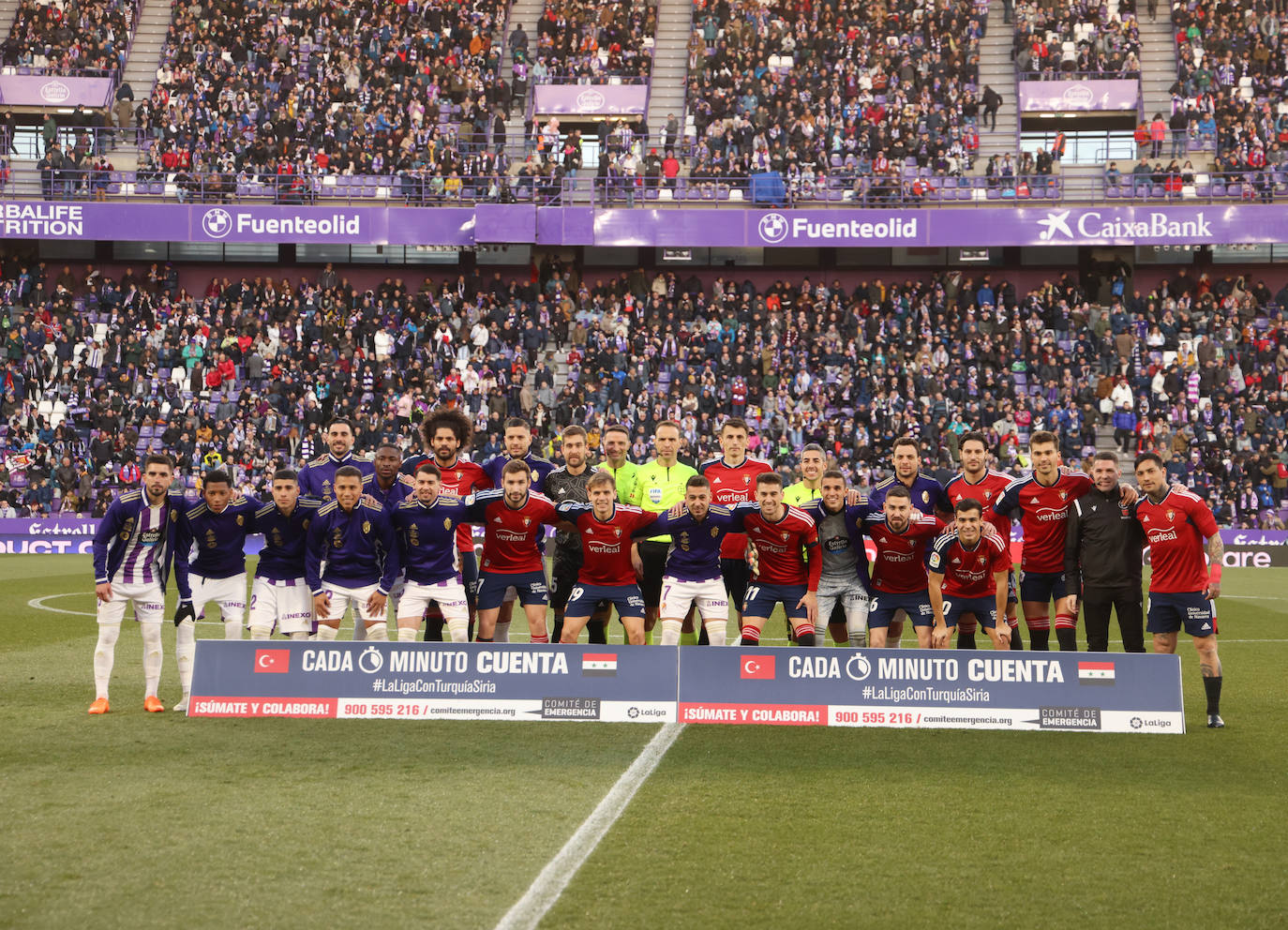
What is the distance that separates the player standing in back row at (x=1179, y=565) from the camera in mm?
10086

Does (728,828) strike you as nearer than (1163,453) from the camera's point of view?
Yes

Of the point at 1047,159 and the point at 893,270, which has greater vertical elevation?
the point at 1047,159

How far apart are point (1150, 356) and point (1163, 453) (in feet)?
11.3

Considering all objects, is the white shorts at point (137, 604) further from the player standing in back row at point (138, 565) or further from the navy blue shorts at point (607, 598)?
the navy blue shorts at point (607, 598)

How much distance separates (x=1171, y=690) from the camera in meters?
8.88

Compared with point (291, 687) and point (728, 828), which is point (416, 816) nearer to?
point (728, 828)

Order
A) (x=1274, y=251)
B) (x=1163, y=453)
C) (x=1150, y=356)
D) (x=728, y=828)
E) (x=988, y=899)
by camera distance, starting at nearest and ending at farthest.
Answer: (x=988, y=899) → (x=728, y=828) → (x=1163, y=453) → (x=1150, y=356) → (x=1274, y=251)

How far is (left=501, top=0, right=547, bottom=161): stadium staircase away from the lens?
122 feet

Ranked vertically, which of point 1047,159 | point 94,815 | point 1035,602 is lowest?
point 94,815

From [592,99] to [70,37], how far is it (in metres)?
15.7

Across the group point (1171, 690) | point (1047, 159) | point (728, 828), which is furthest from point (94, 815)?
point (1047, 159)

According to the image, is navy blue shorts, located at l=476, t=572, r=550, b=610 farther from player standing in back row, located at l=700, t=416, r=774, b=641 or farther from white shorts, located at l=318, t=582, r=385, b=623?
player standing in back row, located at l=700, t=416, r=774, b=641

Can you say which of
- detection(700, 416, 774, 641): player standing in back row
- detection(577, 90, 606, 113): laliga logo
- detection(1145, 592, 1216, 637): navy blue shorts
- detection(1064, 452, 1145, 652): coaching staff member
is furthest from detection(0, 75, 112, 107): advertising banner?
detection(1145, 592, 1216, 637): navy blue shorts

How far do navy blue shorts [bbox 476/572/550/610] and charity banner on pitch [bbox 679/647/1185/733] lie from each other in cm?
218
